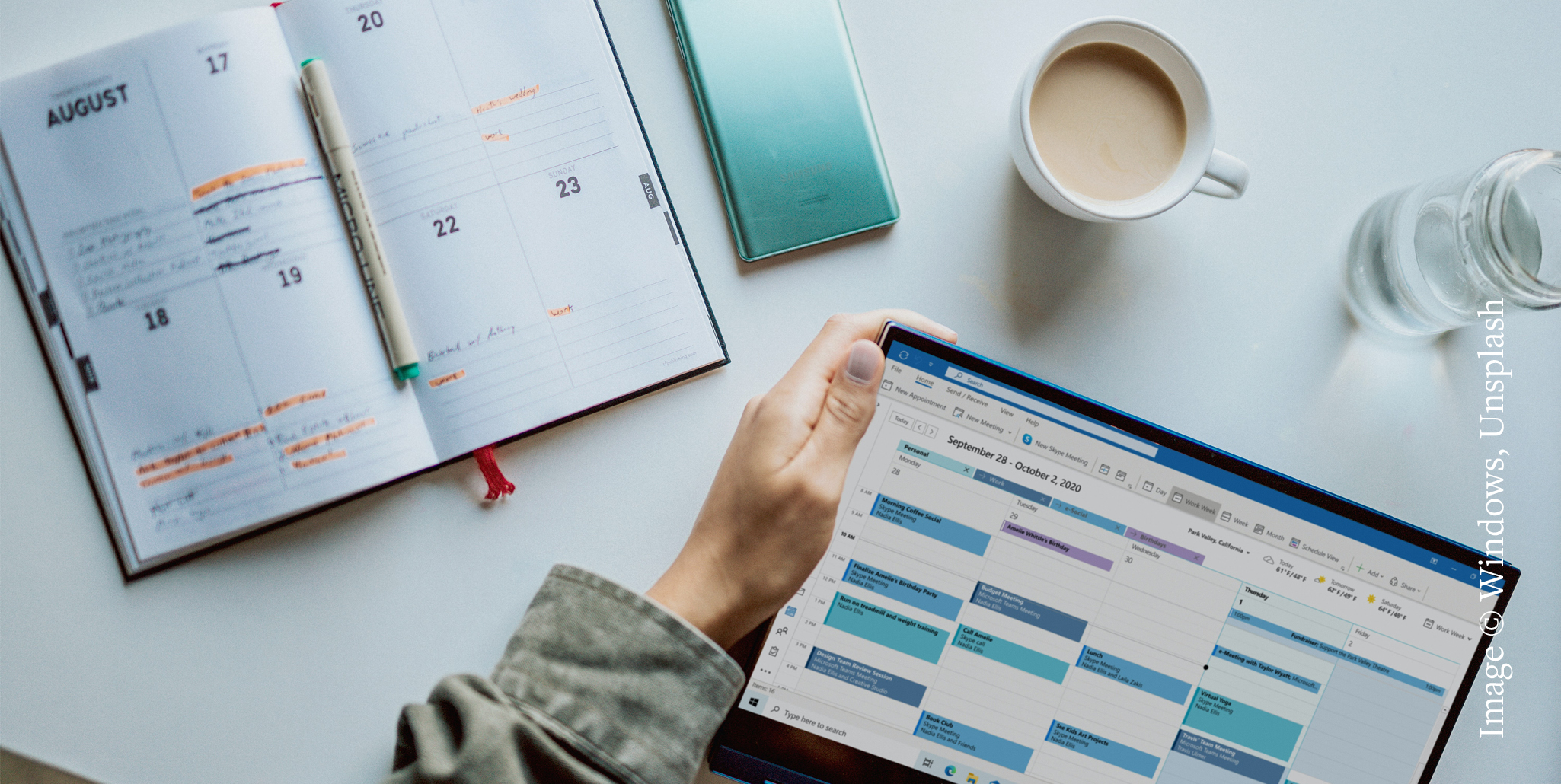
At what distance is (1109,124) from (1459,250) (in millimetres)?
299

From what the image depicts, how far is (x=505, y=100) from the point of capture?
659mm

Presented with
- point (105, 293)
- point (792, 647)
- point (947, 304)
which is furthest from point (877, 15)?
point (105, 293)

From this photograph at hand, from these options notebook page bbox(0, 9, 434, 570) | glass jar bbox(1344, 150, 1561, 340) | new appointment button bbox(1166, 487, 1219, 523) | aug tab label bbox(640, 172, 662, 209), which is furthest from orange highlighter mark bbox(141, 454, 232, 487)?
glass jar bbox(1344, 150, 1561, 340)

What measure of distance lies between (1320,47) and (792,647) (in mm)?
686

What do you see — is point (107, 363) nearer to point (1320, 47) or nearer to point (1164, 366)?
point (1164, 366)

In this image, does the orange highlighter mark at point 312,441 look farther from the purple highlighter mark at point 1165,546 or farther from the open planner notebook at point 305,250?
the purple highlighter mark at point 1165,546

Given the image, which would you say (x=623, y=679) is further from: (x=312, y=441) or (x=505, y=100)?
(x=505, y=100)

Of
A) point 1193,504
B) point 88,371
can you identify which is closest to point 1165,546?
point 1193,504

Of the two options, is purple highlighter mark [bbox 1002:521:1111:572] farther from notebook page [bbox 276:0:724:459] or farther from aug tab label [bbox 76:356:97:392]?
aug tab label [bbox 76:356:97:392]

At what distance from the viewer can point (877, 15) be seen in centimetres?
71

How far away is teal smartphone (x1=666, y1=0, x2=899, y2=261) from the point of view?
2.20 ft

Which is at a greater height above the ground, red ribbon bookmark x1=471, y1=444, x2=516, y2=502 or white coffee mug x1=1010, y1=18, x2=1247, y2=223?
white coffee mug x1=1010, y1=18, x2=1247, y2=223

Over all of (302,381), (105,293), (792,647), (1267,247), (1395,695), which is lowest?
(1395,695)

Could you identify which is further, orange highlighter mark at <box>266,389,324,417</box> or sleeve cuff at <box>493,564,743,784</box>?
orange highlighter mark at <box>266,389,324,417</box>
